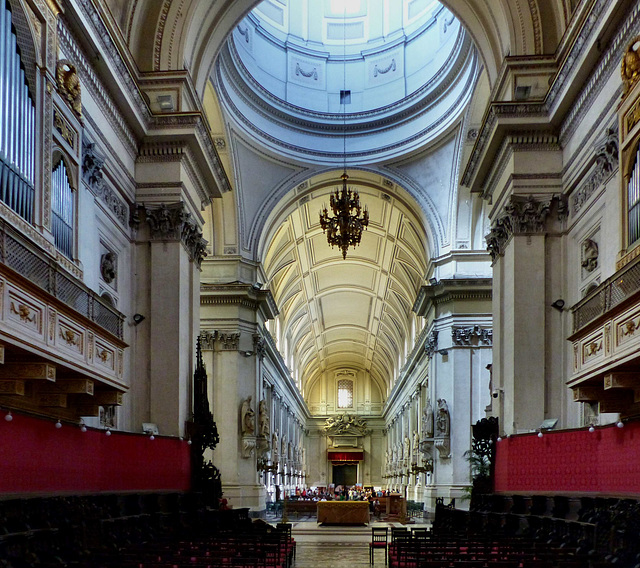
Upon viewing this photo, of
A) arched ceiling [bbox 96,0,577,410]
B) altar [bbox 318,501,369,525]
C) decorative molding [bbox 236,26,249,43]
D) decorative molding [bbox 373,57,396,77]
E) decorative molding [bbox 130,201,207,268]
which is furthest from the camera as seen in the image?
decorative molding [bbox 373,57,396,77]

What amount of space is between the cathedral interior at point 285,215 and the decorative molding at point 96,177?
0.07 meters

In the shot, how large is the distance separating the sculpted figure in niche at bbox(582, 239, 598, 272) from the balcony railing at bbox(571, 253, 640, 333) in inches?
102

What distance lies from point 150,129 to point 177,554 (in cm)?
964

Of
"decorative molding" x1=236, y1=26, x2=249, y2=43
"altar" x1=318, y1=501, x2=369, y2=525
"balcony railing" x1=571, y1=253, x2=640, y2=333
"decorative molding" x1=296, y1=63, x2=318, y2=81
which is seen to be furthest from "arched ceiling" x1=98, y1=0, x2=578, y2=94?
"altar" x1=318, y1=501, x2=369, y2=525

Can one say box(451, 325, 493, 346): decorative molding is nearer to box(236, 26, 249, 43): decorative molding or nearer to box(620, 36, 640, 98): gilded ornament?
box(236, 26, 249, 43): decorative molding

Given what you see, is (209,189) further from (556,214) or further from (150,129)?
(556,214)

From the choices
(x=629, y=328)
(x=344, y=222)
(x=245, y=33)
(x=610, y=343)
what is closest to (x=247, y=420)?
(x=344, y=222)

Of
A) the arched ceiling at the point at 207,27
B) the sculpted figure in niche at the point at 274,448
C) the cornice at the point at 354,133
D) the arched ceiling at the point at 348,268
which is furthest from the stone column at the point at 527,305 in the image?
the sculpted figure in niche at the point at 274,448

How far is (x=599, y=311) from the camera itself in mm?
10164

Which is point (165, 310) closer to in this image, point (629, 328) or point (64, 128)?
point (64, 128)

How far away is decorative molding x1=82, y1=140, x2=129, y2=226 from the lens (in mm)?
12930

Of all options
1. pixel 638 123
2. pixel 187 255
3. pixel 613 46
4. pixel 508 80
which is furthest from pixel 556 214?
pixel 187 255

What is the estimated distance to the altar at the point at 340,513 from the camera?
26.0 m

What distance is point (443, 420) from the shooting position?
25375 millimetres
